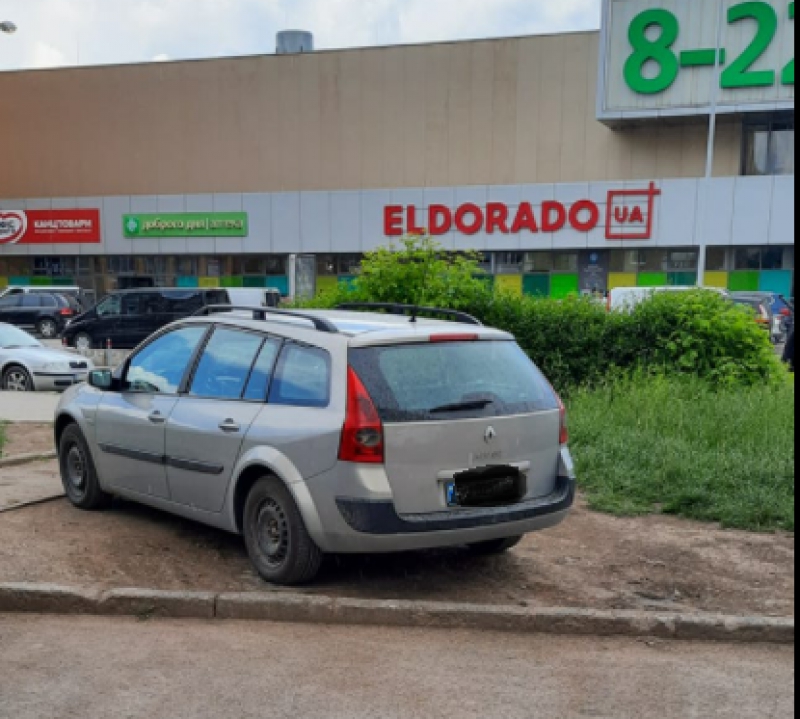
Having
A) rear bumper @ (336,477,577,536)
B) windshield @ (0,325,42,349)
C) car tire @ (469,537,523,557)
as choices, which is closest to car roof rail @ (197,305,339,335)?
rear bumper @ (336,477,577,536)

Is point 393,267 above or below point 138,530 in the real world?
above

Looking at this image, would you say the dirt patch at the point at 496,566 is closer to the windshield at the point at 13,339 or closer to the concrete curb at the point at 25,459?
the concrete curb at the point at 25,459

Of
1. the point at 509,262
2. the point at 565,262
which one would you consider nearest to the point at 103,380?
the point at 565,262

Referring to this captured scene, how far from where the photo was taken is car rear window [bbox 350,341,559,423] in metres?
4.47

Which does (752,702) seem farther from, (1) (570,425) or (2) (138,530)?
(1) (570,425)

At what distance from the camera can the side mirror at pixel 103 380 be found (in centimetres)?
609

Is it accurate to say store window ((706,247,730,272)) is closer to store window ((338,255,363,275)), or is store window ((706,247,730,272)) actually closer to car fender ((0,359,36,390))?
store window ((338,255,363,275))

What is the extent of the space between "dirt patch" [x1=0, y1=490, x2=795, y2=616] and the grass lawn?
37cm

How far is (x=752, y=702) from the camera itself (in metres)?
3.57

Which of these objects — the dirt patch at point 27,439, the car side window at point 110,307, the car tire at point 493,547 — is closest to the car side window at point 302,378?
the car tire at point 493,547

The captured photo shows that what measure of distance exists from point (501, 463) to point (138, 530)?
9.00 ft

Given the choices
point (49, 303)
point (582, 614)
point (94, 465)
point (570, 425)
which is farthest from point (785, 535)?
point (49, 303)

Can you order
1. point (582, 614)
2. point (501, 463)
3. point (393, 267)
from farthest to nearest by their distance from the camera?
point (393, 267) < point (501, 463) < point (582, 614)

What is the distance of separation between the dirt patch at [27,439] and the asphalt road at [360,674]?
5.07 m
